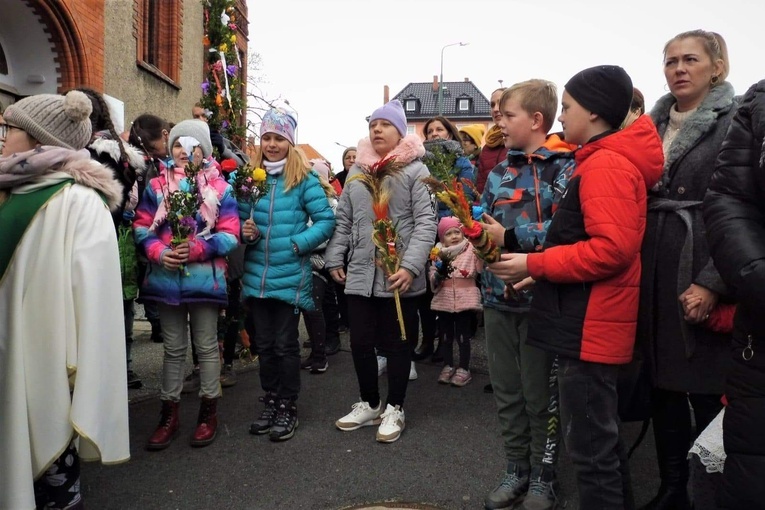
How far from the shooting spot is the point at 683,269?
257cm

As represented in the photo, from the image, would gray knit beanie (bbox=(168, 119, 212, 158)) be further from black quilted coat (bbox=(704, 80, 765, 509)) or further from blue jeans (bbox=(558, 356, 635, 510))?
black quilted coat (bbox=(704, 80, 765, 509))

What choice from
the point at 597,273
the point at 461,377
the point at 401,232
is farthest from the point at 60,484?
the point at 461,377

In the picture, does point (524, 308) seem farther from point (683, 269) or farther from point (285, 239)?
point (285, 239)

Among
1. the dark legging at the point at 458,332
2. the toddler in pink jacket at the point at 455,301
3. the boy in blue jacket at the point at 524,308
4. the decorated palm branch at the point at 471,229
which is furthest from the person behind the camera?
the dark legging at the point at 458,332

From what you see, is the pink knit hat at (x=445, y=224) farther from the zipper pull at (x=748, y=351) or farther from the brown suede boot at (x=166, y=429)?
the zipper pull at (x=748, y=351)

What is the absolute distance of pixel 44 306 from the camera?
8.71 feet

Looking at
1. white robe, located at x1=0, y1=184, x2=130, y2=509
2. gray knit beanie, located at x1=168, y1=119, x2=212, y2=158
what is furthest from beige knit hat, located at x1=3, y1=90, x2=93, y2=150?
gray knit beanie, located at x1=168, y1=119, x2=212, y2=158

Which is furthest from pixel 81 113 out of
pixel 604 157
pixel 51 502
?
pixel 604 157

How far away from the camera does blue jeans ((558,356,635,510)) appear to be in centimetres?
246

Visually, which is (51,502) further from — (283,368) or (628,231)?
(628,231)

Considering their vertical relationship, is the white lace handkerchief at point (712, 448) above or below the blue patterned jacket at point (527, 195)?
below

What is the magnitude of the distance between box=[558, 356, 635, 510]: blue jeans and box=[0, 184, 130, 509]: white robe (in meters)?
2.01

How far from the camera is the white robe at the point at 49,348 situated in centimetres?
262

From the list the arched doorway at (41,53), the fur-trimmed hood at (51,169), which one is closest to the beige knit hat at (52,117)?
the fur-trimmed hood at (51,169)
